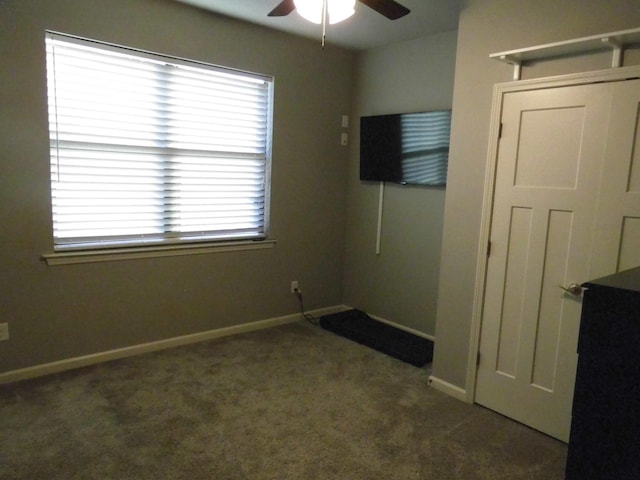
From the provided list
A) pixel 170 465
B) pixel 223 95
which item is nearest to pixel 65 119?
pixel 223 95

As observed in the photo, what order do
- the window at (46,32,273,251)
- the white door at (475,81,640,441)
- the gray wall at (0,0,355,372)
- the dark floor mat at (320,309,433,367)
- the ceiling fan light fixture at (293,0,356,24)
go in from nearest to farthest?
the ceiling fan light fixture at (293,0,356,24), the white door at (475,81,640,441), the gray wall at (0,0,355,372), the window at (46,32,273,251), the dark floor mat at (320,309,433,367)

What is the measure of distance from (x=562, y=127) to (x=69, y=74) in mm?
3021

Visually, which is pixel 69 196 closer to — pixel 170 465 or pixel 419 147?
pixel 170 465

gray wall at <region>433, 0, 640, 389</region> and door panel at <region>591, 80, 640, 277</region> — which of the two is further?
gray wall at <region>433, 0, 640, 389</region>

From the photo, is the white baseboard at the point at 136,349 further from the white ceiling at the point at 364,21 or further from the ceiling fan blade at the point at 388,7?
the ceiling fan blade at the point at 388,7

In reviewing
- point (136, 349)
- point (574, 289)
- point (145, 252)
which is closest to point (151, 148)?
point (145, 252)

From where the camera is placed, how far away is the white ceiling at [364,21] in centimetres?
321

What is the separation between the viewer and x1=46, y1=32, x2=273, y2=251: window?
9.93 feet

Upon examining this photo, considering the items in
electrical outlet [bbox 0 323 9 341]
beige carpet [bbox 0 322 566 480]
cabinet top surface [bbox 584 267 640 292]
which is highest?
cabinet top surface [bbox 584 267 640 292]

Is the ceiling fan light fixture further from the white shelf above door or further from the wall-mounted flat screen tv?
the wall-mounted flat screen tv

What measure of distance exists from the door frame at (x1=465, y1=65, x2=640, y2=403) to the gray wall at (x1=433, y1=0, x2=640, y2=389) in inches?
1.5

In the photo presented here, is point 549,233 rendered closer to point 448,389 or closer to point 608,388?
point 448,389

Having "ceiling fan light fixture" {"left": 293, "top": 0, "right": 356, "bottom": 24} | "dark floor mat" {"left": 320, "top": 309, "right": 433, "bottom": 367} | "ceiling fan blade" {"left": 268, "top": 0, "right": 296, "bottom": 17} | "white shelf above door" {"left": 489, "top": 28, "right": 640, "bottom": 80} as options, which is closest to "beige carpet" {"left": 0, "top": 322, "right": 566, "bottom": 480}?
"dark floor mat" {"left": 320, "top": 309, "right": 433, "bottom": 367}

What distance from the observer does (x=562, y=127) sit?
2.40 meters
